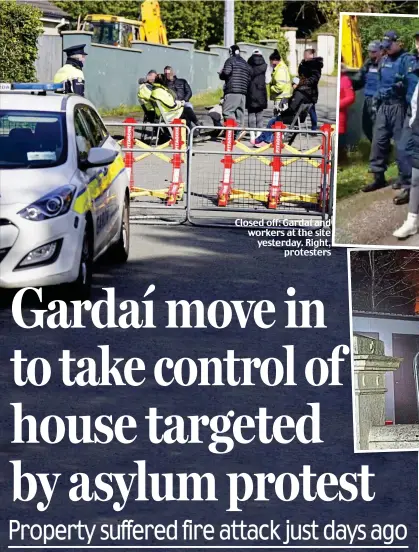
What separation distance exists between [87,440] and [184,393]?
46.0 inches

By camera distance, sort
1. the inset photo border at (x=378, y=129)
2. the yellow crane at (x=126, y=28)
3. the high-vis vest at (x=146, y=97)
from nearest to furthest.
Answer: the inset photo border at (x=378, y=129)
the high-vis vest at (x=146, y=97)
the yellow crane at (x=126, y=28)

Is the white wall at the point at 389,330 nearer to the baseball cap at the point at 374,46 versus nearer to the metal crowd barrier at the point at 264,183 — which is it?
the baseball cap at the point at 374,46

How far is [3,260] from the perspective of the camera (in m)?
10.6

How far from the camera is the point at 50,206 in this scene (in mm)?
10758

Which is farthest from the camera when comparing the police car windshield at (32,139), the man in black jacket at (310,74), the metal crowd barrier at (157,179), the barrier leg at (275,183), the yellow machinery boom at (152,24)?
the yellow machinery boom at (152,24)

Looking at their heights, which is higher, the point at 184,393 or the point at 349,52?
the point at 349,52

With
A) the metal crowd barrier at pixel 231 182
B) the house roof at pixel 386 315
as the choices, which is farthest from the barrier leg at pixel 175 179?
the house roof at pixel 386 315

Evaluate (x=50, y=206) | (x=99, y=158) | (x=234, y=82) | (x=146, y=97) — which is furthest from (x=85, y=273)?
(x=234, y=82)

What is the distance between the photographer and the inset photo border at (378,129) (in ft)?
21.6

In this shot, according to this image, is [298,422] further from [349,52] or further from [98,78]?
[98,78]

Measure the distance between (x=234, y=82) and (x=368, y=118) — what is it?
1940 centimetres

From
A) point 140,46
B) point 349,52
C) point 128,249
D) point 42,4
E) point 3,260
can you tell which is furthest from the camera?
point 42,4

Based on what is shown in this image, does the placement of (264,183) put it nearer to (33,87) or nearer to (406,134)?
(33,87)

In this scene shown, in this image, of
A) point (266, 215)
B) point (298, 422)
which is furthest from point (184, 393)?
point (266, 215)
